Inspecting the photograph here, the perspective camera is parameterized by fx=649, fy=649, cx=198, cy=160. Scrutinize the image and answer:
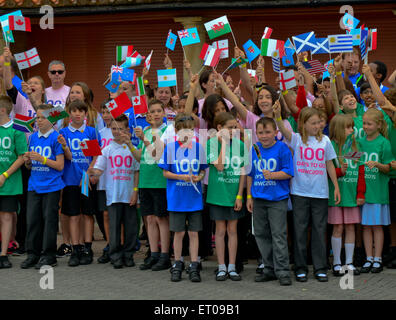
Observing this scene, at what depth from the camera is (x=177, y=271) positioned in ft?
22.9

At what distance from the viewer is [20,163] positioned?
789cm

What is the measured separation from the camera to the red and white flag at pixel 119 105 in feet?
24.4

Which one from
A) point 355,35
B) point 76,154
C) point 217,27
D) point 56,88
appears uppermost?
point 217,27

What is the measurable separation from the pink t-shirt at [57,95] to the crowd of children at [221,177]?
50 centimetres

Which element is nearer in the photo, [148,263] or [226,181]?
[226,181]

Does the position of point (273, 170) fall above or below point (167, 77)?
below

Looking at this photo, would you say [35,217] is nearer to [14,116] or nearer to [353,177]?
[14,116]

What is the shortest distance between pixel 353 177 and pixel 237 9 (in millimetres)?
7729

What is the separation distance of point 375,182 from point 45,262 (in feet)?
12.9

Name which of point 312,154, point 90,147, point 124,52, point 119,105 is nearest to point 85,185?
point 90,147

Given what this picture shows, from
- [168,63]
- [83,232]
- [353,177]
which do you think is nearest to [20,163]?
[83,232]

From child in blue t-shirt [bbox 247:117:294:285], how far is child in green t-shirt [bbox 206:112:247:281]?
194 millimetres

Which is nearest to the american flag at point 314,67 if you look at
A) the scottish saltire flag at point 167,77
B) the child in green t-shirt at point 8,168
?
the scottish saltire flag at point 167,77

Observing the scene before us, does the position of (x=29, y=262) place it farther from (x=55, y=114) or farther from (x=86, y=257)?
(x=55, y=114)
